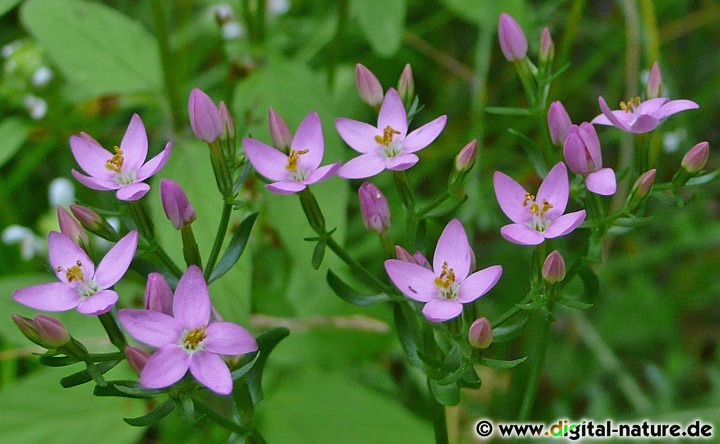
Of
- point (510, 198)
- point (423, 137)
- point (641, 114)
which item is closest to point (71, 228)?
point (423, 137)

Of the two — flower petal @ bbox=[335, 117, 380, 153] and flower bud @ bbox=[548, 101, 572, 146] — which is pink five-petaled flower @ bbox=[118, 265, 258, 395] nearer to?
flower petal @ bbox=[335, 117, 380, 153]

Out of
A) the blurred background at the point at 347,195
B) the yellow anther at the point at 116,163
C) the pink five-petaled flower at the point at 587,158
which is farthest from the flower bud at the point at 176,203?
the pink five-petaled flower at the point at 587,158

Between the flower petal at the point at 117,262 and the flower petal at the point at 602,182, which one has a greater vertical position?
the flower petal at the point at 117,262

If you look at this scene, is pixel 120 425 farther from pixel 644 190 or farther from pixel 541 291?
pixel 644 190

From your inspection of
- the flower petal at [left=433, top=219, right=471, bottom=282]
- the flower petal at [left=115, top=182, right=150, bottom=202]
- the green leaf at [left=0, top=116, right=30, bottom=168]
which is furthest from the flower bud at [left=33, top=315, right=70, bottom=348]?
the green leaf at [left=0, top=116, right=30, bottom=168]

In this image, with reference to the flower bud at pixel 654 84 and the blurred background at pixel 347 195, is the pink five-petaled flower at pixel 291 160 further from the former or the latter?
the flower bud at pixel 654 84

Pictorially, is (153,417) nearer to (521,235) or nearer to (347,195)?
(521,235)
